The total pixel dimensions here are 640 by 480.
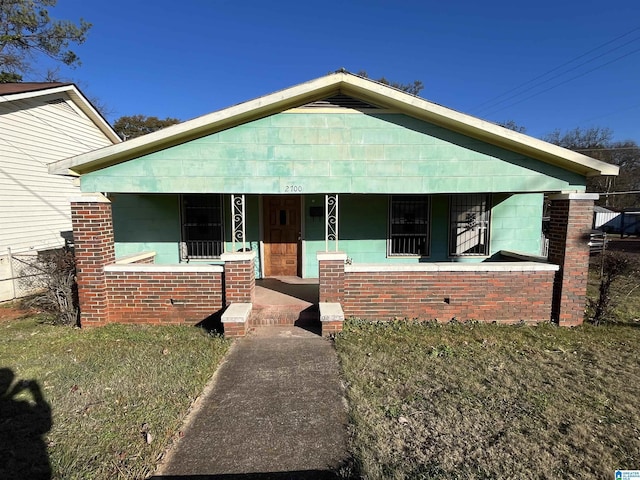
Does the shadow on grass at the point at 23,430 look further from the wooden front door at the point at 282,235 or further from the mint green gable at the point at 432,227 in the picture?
the mint green gable at the point at 432,227

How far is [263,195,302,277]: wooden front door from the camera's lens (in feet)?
27.4

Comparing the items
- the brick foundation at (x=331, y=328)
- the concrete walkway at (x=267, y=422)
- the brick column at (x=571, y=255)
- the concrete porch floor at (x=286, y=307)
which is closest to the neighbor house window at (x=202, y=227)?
the concrete porch floor at (x=286, y=307)

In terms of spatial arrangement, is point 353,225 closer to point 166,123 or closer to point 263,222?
point 263,222

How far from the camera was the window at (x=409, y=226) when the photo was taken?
8219 millimetres

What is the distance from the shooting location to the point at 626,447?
2.88m

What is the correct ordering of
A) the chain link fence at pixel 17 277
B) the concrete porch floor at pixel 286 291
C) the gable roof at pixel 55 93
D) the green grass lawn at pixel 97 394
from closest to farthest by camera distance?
the green grass lawn at pixel 97 394
the concrete porch floor at pixel 286 291
the chain link fence at pixel 17 277
the gable roof at pixel 55 93

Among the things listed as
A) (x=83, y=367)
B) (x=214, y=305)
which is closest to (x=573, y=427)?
(x=214, y=305)

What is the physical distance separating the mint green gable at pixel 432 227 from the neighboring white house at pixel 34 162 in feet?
22.9

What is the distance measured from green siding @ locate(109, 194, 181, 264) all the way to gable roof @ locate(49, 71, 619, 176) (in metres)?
2.42

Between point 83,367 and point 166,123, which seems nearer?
point 83,367

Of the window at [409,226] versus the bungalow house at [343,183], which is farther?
the window at [409,226]

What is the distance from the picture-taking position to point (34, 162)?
30.6 feet

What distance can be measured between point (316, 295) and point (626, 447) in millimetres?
4919

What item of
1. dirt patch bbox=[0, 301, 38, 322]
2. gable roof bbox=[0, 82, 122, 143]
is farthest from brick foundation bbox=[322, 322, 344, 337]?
gable roof bbox=[0, 82, 122, 143]
